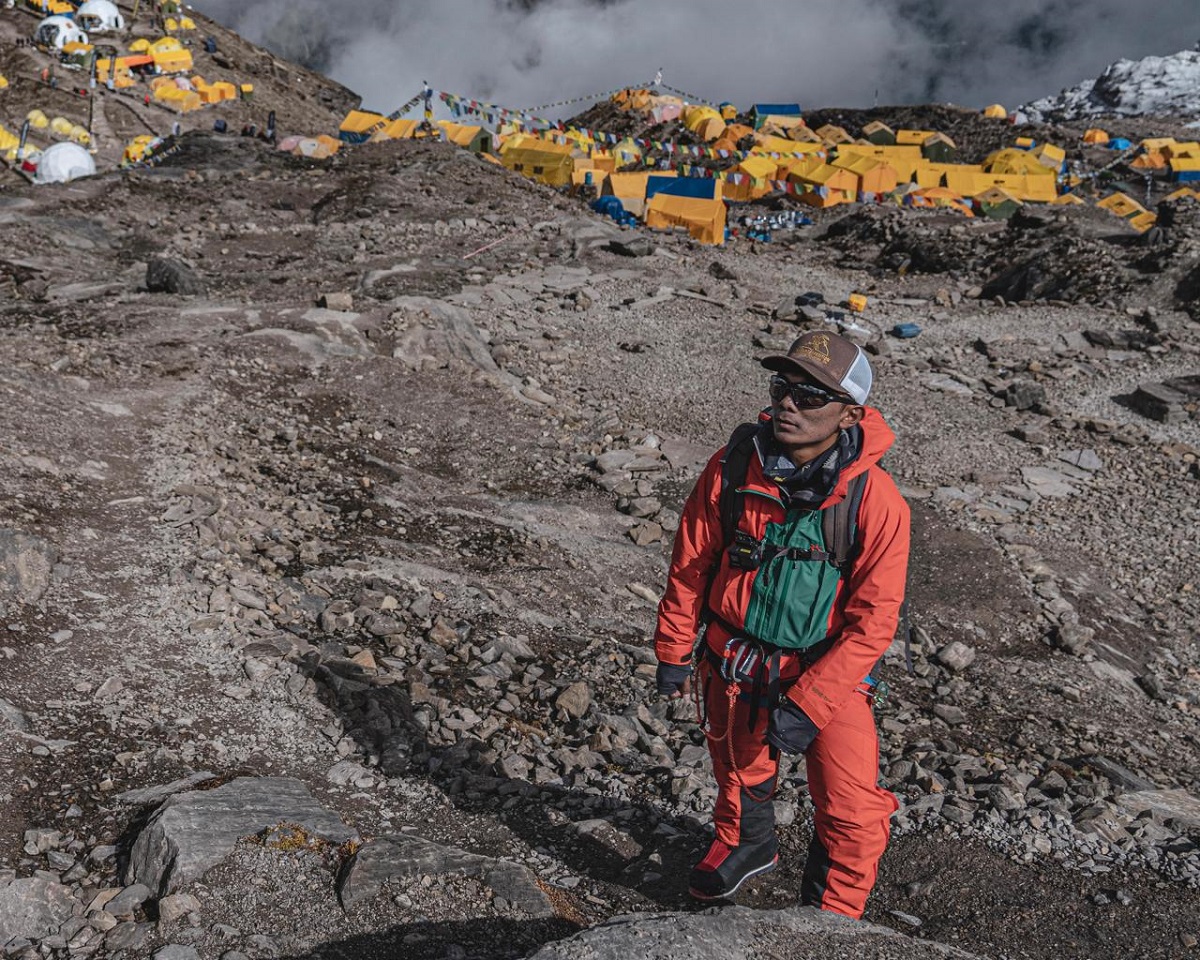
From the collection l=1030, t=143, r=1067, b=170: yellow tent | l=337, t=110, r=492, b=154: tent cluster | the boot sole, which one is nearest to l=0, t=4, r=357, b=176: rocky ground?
l=337, t=110, r=492, b=154: tent cluster

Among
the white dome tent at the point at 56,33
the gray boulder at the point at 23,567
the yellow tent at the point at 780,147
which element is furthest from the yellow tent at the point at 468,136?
A: the gray boulder at the point at 23,567

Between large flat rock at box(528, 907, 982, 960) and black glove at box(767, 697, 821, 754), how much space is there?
0.49 m

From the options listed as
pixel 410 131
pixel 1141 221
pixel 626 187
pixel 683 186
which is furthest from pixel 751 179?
pixel 410 131

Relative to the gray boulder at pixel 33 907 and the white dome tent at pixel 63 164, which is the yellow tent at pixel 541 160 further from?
the gray boulder at pixel 33 907

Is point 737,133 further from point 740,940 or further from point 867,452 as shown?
point 740,940

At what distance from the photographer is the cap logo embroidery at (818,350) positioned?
3.04 metres

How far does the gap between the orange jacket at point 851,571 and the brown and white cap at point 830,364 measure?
11 cm

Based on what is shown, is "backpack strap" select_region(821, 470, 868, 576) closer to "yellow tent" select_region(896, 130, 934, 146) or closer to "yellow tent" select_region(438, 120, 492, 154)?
"yellow tent" select_region(438, 120, 492, 154)

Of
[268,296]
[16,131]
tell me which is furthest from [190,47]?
[268,296]

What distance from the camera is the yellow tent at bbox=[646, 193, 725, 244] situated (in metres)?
19.0

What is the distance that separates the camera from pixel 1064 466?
1049 cm

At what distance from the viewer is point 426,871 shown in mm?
3342

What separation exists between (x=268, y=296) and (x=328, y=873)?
34.0 feet

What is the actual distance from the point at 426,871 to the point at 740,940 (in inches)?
48.8
